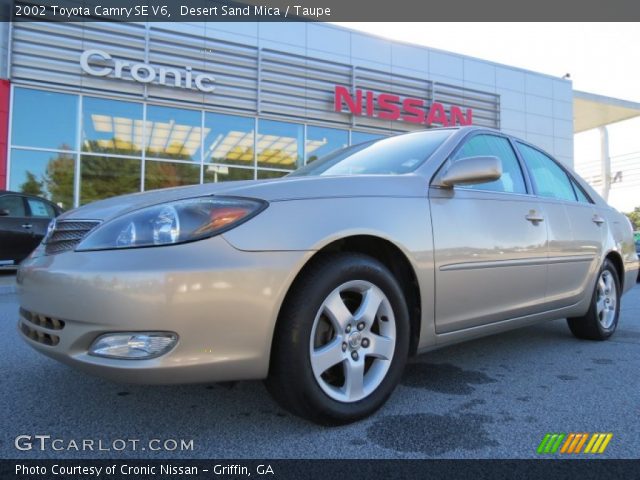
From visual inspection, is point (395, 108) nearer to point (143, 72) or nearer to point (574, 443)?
point (143, 72)

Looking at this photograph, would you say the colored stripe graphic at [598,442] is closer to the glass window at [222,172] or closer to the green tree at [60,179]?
the glass window at [222,172]

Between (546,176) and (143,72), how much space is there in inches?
399

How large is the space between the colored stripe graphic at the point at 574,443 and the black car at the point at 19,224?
796cm

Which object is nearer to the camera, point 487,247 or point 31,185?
point 487,247

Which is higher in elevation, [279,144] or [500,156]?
[279,144]

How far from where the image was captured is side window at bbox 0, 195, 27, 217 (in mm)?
7625

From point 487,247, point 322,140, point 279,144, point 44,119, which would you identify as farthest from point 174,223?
point 322,140

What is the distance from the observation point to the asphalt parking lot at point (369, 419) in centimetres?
186

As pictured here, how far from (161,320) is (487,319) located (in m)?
1.77

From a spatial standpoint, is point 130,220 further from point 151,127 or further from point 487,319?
point 151,127

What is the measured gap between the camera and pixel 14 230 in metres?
7.64
